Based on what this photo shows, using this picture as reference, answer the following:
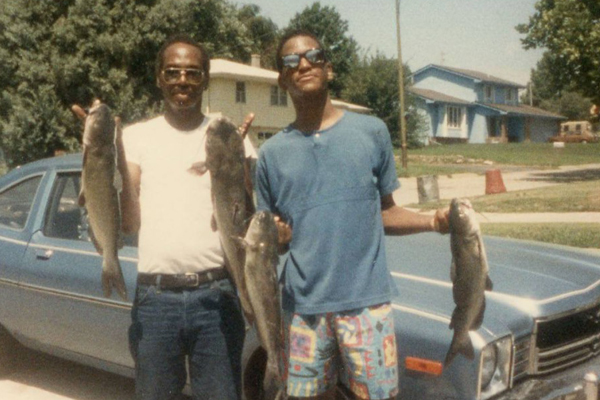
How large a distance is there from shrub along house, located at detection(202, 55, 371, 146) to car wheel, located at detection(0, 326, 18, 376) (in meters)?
30.7

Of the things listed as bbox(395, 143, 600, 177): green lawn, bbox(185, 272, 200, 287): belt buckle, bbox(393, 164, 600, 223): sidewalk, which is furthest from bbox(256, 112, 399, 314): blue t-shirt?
bbox(395, 143, 600, 177): green lawn

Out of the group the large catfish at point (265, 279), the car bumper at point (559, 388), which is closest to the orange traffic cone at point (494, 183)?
the car bumper at point (559, 388)

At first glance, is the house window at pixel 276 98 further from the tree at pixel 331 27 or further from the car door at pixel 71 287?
the car door at pixel 71 287

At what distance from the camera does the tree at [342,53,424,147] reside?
150 ft

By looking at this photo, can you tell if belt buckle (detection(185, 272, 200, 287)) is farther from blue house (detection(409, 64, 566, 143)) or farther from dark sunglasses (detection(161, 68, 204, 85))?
blue house (detection(409, 64, 566, 143))

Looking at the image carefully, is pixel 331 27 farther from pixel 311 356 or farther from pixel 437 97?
pixel 311 356

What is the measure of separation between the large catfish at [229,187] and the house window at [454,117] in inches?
2158

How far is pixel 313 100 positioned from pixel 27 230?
2.95 meters

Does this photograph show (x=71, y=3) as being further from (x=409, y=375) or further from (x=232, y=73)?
(x=409, y=375)

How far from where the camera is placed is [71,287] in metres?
4.41

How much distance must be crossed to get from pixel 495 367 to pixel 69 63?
30.3 meters

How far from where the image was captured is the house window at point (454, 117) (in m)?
56.0

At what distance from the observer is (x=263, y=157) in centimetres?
259

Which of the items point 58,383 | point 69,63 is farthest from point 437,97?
point 58,383
